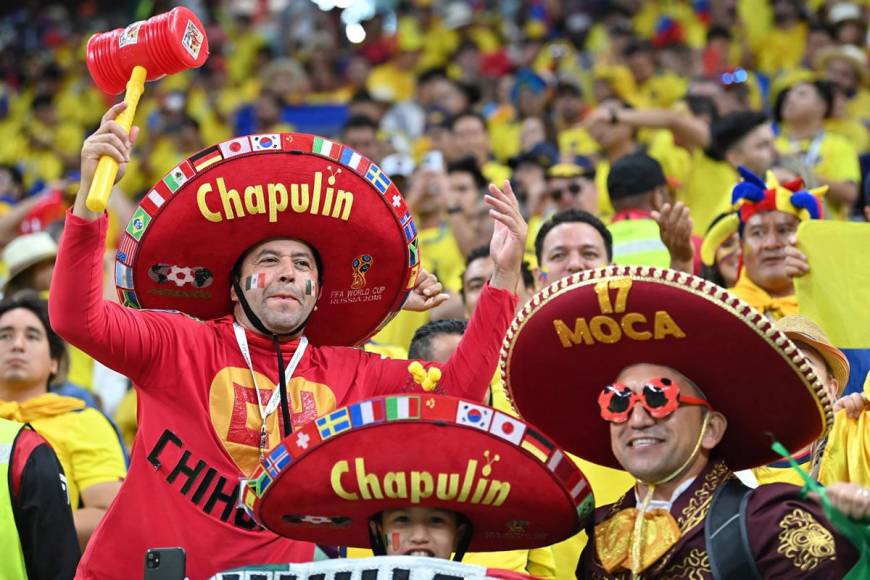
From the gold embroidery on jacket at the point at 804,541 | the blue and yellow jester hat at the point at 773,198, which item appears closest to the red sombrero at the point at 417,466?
the gold embroidery on jacket at the point at 804,541

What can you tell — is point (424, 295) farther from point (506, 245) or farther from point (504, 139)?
point (504, 139)

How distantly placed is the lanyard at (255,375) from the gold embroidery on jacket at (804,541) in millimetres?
1623

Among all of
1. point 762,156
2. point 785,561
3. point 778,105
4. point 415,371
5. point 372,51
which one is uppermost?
point 372,51

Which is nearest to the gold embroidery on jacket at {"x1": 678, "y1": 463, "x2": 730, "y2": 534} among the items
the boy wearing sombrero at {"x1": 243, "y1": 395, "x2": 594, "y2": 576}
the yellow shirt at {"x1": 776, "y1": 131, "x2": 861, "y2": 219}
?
the boy wearing sombrero at {"x1": 243, "y1": 395, "x2": 594, "y2": 576}

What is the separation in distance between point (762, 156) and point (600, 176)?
1.46 meters

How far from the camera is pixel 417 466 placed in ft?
12.5

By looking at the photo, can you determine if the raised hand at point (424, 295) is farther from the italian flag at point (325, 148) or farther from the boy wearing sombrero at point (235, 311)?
the italian flag at point (325, 148)

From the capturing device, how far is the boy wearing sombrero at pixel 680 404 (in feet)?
12.5

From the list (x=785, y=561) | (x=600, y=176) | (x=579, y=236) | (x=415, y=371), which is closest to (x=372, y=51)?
(x=600, y=176)

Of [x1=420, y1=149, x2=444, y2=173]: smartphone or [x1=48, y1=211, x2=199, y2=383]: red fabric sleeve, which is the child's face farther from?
[x1=420, y1=149, x2=444, y2=173]: smartphone

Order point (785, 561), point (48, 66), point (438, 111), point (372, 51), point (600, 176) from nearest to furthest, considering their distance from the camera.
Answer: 1. point (785, 561)
2. point (600, 176)
3. point (438, 111)
4. point (372, 51)
5. point (48, 66)

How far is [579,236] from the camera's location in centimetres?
664

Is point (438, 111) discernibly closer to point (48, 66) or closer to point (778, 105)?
point (778, 105)

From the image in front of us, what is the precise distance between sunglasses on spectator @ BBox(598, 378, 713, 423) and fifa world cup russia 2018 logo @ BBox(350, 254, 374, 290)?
3.79 feet
